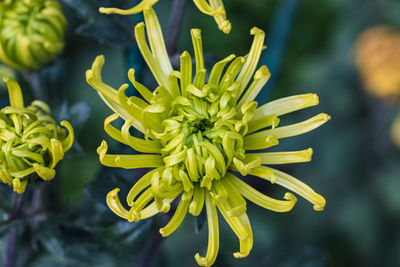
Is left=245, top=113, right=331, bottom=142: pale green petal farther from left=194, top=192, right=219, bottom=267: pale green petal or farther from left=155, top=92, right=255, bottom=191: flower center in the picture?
left=194, top=192, right=219, bottom=267: pale green petal

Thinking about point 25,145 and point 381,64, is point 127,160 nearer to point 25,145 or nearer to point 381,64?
point 25,145

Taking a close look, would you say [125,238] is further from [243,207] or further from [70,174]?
→ [70,174]

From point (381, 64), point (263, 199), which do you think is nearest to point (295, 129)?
point (263, 199)

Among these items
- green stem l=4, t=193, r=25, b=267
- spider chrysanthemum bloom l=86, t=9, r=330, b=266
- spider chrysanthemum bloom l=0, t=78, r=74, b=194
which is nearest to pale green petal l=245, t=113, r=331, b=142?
spider chrysanthemum bloom l=86, t=9, r=330, b=266

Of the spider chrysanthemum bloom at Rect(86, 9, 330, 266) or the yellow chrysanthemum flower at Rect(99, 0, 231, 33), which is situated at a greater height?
the yellow chrysanthemum flower at Rect(99, 0, 231, 33)

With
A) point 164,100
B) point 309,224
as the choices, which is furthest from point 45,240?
point 309,224

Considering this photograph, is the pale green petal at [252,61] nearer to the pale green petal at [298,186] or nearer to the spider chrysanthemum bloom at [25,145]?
the pale green petal at [298,186]
